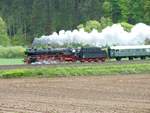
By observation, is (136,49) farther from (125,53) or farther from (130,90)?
(130,90)

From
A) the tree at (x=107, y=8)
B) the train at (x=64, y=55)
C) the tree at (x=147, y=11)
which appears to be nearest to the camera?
the train at (x=64, y=55)

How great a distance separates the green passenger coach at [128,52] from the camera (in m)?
66.6

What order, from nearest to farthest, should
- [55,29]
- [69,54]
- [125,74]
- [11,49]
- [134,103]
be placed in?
[134,103] → [125,74] → [69,54] → [11,49] → [55,29]

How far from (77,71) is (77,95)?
601 inches

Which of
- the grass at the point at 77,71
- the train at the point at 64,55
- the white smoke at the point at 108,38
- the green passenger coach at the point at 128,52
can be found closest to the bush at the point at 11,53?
the white smoke at the point at 108,38

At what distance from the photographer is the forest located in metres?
124

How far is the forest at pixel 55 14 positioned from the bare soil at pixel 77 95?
76.1m

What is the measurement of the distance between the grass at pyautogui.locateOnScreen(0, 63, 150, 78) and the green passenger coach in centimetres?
1428

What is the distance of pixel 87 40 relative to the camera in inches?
3066

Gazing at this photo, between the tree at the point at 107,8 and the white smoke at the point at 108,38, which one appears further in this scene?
the tree at the point at 107,8

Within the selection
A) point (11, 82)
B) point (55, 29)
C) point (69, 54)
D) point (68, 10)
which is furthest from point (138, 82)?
point (68, 10)

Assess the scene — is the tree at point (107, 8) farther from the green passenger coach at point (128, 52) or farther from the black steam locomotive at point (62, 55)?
the black steam locomotive at point (62, 55)

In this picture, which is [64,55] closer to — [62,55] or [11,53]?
[62,55]

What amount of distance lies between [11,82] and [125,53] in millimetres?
26674
